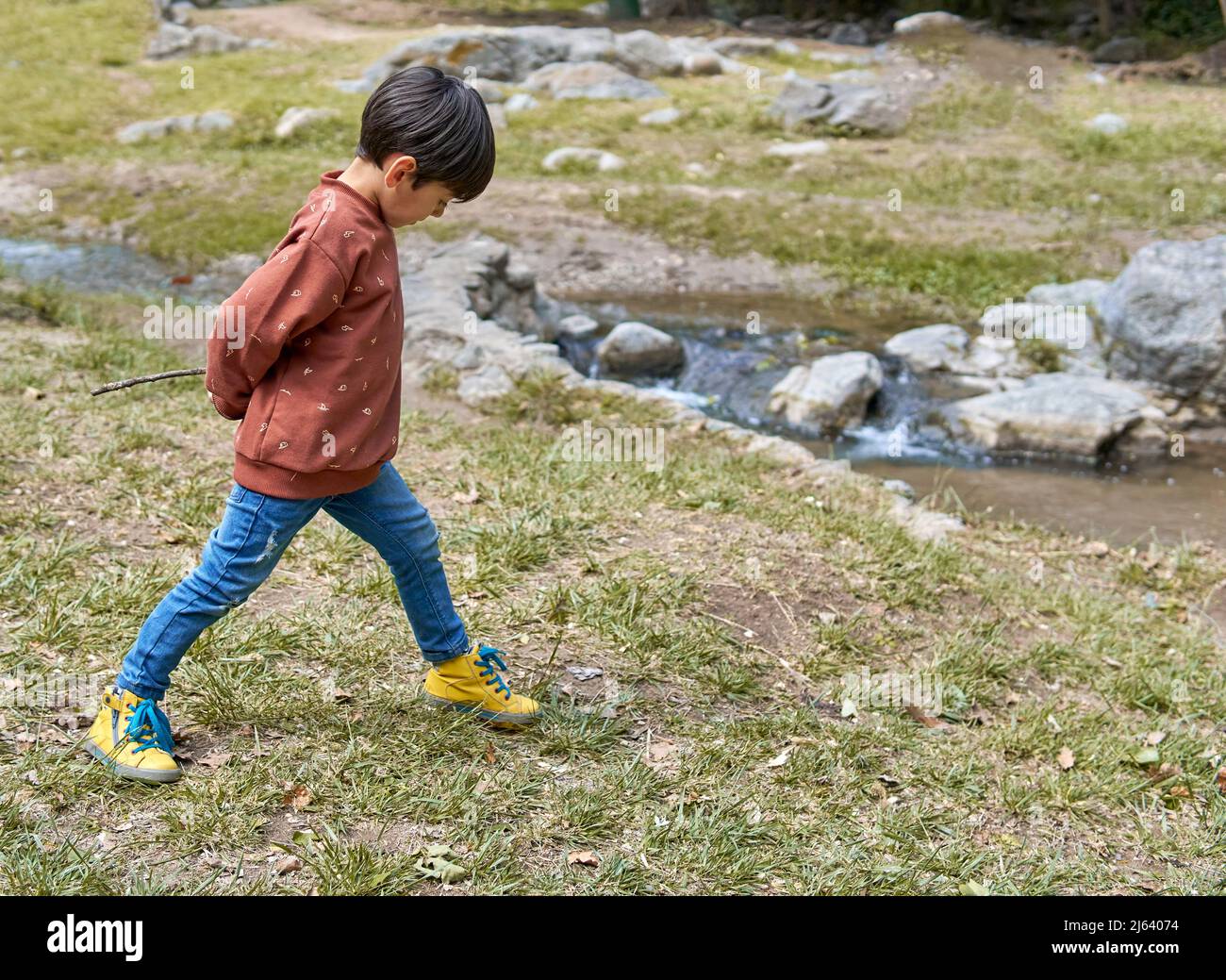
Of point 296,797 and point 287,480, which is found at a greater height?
point 287,480

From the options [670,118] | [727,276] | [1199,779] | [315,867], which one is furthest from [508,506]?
[670,118]

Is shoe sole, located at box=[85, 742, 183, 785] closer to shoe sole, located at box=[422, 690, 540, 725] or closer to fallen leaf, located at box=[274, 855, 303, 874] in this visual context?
fallen leaf, located at box=[274, 855, 303, 874]

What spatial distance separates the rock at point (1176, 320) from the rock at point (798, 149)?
6.57 m

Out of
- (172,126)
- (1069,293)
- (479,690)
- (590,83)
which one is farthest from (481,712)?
(590,83)

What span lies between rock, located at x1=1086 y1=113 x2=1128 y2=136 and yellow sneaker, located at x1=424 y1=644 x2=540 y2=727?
50.6 feet

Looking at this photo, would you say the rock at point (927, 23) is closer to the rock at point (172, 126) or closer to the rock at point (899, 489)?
the rock at point (172, 126)

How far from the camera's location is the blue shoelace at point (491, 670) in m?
3.35

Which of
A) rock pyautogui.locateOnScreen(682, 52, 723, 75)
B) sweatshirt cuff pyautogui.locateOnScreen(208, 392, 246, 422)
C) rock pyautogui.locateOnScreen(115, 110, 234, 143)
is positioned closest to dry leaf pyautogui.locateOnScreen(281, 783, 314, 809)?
sweatshirt cuff pyautogui.locateOnScreen(208, 392, 246, 422)

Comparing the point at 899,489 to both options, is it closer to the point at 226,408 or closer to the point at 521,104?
the point at 226,408

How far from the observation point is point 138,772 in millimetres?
2891

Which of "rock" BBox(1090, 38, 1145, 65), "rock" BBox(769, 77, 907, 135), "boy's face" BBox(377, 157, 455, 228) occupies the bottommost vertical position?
"rock" BBox(769, 77, 907, 135)

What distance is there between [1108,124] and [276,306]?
16586 millimetres

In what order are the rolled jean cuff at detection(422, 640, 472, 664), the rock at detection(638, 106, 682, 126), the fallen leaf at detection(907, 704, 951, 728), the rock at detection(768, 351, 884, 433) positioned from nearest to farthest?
the rolled jean cuff at detection(422, 640, 472, 664) → the fallen leaf at detection(907, 704, 951, 728) → the rock at detection(768, 351, 884, 433) → the rock at detection(638, 106, 682, 126)

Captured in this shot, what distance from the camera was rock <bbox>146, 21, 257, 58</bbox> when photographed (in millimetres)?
22094
